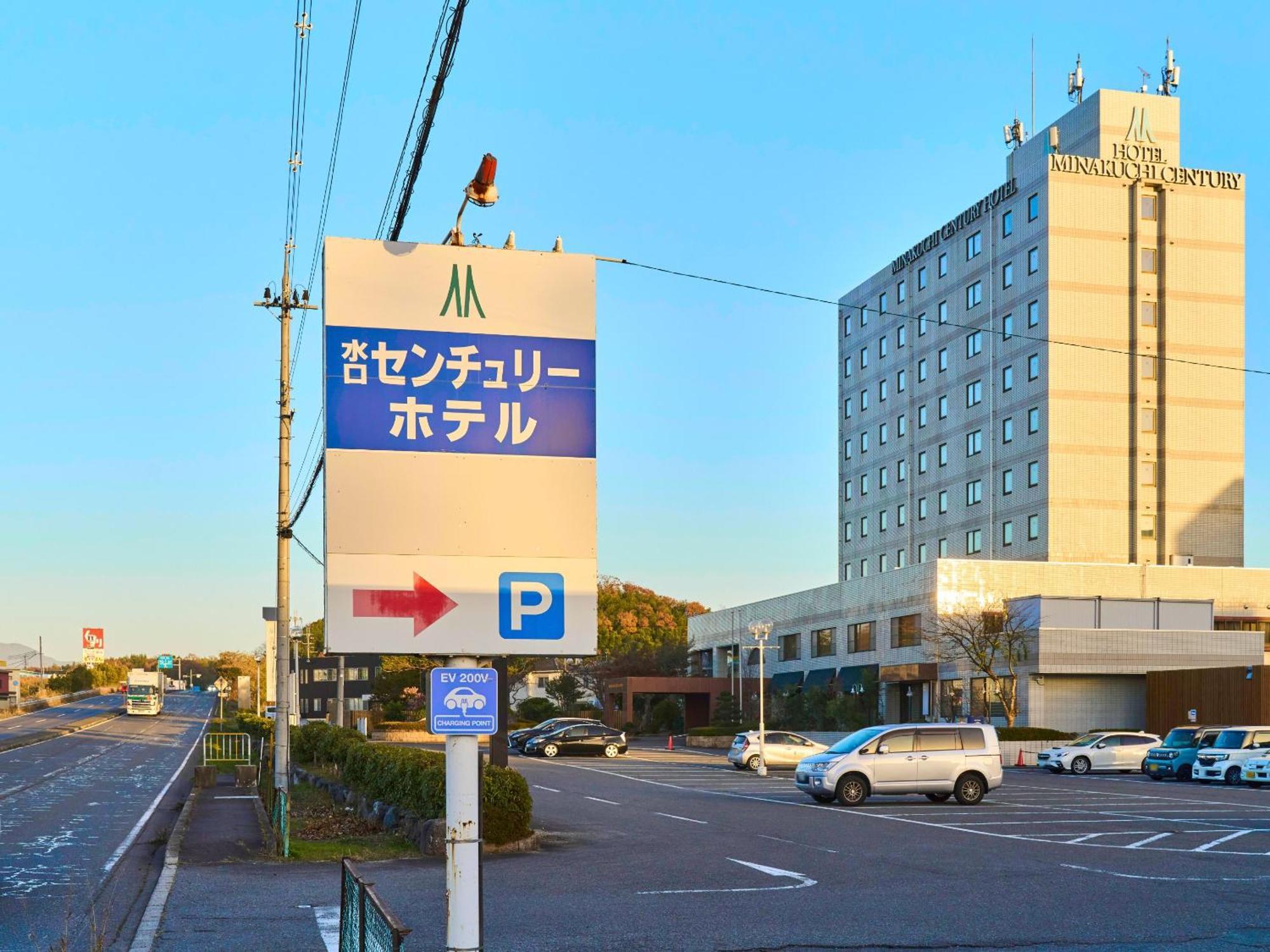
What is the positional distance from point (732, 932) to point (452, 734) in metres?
6.52

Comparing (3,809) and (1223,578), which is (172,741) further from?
(1223,578)

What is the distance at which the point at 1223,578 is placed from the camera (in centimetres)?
6650

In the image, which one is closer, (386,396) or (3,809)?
(386,396)

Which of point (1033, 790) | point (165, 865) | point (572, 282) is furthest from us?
point (1033, 790)

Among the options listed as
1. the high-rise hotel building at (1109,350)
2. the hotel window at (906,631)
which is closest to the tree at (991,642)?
the hotel window at (906,631)

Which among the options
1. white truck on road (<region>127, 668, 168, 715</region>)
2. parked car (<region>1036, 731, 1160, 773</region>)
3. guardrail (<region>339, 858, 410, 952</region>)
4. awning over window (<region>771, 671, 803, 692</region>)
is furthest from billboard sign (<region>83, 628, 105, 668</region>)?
guardrail (<region>339, 858, 410, 952</region>)

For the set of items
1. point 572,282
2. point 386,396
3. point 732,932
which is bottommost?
point 732,932

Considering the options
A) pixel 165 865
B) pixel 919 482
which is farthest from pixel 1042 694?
pixel 165 865

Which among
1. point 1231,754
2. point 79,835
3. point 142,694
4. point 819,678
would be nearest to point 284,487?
point 79,835

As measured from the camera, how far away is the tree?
57.1 metres

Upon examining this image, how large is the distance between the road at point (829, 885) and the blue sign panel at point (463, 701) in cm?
541

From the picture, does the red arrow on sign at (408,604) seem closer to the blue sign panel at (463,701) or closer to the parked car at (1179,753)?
the blue sign panel at (463,701)

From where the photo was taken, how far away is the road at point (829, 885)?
12.5 m

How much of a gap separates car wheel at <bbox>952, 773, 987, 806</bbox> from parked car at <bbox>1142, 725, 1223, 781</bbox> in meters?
16.0
